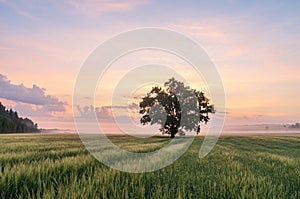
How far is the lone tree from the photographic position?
44438 mm

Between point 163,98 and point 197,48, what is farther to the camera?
point 163,98

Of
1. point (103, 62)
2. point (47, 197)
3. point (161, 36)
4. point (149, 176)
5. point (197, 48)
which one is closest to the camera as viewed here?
point (47, 197)

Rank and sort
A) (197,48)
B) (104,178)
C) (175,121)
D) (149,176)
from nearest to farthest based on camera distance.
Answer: (104,178)
(149,176)
(197,48)
(175,121)

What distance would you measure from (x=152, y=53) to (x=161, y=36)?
3.62ft

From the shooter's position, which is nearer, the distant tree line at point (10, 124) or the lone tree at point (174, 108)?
the lone tree at point (174, 108)

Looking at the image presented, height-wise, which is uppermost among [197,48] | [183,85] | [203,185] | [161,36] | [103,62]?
[183,85]

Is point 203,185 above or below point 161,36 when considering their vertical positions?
below

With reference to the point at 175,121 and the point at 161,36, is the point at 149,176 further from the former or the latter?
the point at 175,121

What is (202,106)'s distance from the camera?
154 feet

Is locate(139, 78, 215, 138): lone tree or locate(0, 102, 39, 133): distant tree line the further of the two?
locate(0, 102, 39, 133): distant tree line

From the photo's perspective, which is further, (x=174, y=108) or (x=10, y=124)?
(x=10, y=124)

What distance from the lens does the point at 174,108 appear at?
45.4 m

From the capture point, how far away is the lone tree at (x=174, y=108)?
146ft

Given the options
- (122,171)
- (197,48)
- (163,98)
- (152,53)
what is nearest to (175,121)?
(163,98)
